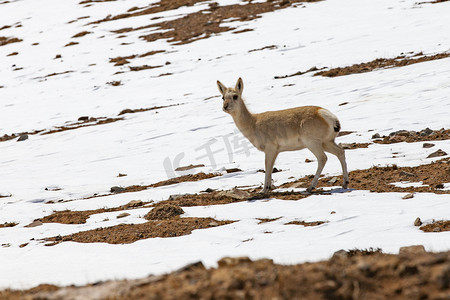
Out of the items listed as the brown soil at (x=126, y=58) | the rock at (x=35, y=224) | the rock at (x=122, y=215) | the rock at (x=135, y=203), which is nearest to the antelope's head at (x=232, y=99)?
the rock at (x=135, y=203)

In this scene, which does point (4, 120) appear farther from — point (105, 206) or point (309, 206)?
point (309, 206)

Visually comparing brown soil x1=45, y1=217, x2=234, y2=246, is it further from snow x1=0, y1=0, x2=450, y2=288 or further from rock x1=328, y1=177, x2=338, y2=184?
rock x1=328, y1=177, x2=338, y2=184

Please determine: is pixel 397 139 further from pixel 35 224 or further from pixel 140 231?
pixel 35 224

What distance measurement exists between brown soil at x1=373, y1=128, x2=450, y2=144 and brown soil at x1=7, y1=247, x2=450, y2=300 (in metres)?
11.6

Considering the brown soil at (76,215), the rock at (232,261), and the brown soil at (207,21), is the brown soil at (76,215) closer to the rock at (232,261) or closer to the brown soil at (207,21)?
the rock at (232,261)

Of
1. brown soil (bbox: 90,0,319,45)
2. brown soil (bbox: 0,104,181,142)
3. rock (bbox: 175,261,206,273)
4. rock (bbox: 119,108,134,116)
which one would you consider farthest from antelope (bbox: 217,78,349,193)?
brown soil (bbox: 90,0,319,45)

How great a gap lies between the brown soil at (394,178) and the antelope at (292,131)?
0.66m

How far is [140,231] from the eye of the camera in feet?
34.9

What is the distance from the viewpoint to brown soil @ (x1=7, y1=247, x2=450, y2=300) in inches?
163

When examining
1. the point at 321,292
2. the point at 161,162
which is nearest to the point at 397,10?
the point at 161,162

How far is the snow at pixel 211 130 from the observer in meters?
8.89

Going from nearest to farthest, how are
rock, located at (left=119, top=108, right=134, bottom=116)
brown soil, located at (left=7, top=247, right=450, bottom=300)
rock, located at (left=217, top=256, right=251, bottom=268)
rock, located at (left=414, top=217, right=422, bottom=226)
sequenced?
brown soil, located at (left=7, top=247, right=450, bottom=300)
rock, located at (left=217, top=256, right=251, bottom=268)
rock, located at (left=414, top=217, right=422, bottom=226)
rock, located at (left=119, top=108, right=134, bottom=116)

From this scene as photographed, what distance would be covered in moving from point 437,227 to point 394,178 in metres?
4.00

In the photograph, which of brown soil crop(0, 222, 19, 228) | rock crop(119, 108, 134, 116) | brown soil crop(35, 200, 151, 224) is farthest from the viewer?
rock crop(119, 108, 134, 116)
